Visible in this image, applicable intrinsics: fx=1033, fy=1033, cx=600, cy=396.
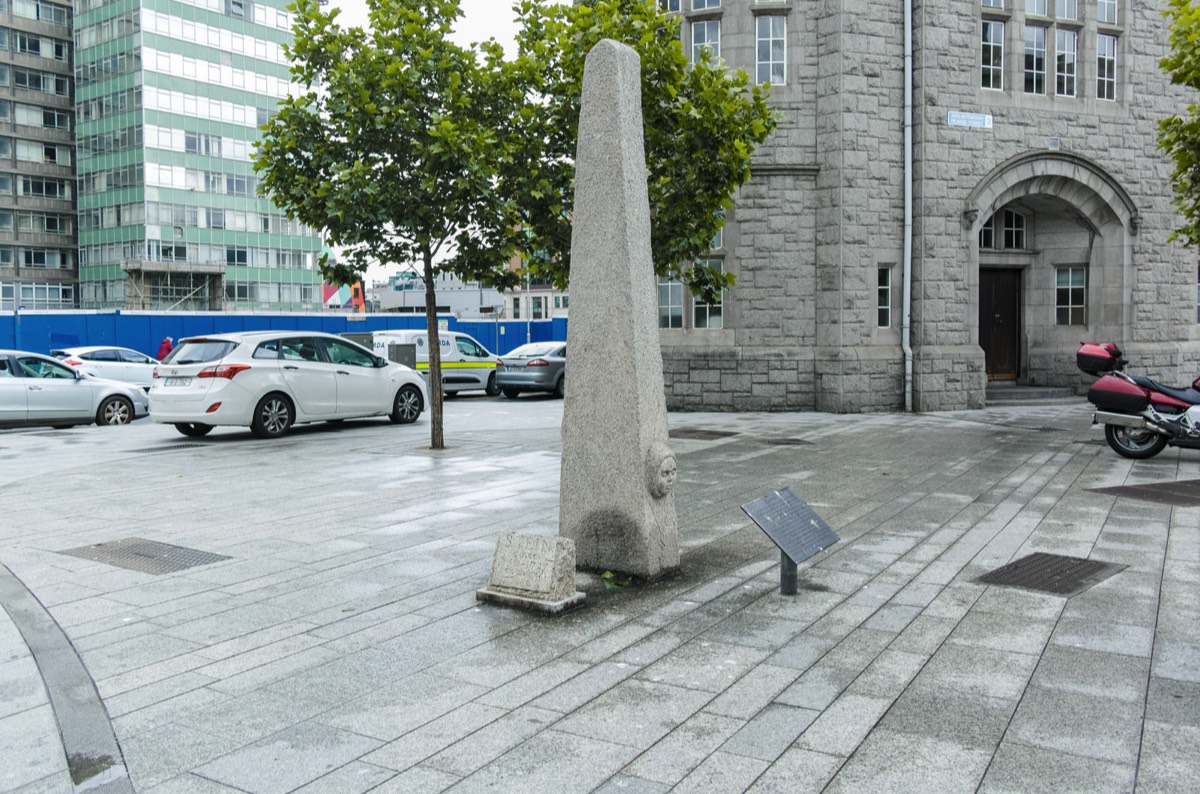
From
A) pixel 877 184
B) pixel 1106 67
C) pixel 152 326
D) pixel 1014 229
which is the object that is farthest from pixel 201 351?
pixel 152 326

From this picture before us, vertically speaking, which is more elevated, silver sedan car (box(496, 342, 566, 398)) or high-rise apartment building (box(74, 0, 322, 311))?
high-rise apartment building (box(74, 0, 322, 311))

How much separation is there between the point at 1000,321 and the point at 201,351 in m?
15.9

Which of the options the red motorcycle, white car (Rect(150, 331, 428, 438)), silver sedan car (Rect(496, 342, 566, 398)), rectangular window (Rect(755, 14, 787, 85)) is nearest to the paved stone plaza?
the red motorcycle

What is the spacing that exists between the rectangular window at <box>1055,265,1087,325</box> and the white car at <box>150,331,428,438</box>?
13.9 meters

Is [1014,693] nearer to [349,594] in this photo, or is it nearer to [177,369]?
Answer: [349,594]

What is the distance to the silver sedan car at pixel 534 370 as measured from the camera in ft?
83.4

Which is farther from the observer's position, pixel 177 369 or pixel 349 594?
pixel 177 369

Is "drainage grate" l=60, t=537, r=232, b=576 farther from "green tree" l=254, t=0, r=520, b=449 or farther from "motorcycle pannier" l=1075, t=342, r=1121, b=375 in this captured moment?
"motorcycle pannier" l=1075, t=342, r=1121, b=375

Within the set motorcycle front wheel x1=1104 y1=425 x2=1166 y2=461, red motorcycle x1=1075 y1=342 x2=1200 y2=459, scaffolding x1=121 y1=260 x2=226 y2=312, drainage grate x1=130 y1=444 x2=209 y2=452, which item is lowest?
drainage grate x1=130 y1=444 x2=209 y2=452

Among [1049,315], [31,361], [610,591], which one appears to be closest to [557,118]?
[610,591]

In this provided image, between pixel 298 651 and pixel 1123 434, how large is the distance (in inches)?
422

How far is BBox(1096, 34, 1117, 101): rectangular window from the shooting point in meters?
20.7

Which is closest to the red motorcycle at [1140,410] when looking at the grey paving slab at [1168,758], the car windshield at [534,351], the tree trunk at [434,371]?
the tree trunk at [434,371]

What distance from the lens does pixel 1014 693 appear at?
4.40 meters
